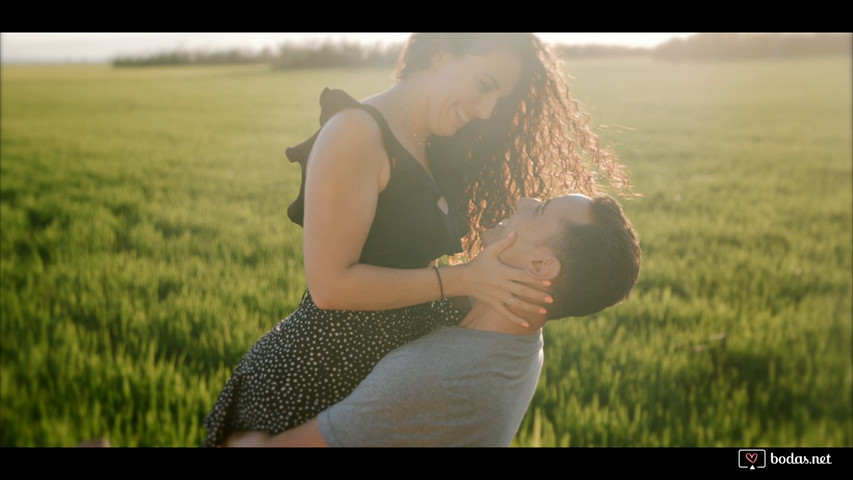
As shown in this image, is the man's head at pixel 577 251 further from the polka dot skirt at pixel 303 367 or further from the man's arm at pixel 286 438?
the man's arm at pixel 286 438

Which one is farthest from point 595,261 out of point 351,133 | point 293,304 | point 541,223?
point 293,304

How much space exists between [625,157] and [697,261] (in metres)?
4.45

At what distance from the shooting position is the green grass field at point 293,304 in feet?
8.34

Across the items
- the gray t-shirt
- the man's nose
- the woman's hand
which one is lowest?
the gray t-shirt

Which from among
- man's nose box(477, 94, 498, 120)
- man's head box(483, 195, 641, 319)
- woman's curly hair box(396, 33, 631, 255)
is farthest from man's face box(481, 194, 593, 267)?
woman's curly hair box(396, 33, 631, 255)

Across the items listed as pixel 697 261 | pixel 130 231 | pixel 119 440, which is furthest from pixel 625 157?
pixel 119 440

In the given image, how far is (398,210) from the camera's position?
1659mm

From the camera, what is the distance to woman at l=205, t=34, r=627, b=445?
4.99 ft
